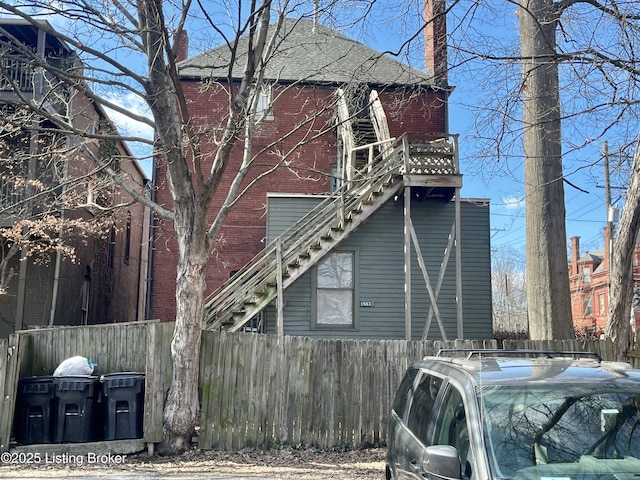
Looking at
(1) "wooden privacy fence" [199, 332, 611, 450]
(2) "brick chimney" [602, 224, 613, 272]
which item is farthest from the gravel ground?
(2) "brick chimney" [602, 224, 613, 272]

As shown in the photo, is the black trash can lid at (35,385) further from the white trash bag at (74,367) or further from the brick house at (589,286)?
the brick house at (589,286)

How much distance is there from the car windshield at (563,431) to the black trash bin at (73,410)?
21.3ft

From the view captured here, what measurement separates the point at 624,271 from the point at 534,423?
20.6ft

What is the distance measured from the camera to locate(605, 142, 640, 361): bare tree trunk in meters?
8.63

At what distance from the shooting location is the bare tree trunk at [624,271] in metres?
8.63

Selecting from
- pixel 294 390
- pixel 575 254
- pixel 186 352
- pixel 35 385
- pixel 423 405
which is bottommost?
pixel 294 390

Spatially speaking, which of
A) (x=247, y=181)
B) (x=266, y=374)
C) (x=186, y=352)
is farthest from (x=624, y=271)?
(x=247, y=181)

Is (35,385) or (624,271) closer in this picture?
(35,385)

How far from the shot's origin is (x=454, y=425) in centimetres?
369

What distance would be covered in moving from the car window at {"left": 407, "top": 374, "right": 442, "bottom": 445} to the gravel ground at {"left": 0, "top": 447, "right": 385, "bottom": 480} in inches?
119

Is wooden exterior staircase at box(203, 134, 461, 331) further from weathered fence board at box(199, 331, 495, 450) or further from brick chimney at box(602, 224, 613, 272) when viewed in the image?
brick chimney at box(602, 224, 613, 272)

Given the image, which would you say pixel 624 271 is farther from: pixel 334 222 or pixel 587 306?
pixel 587 306

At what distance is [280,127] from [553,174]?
10829 millimetres

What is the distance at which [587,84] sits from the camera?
868 cm
